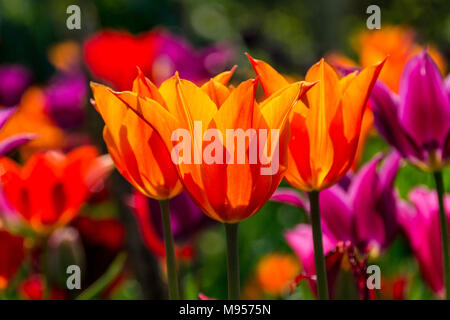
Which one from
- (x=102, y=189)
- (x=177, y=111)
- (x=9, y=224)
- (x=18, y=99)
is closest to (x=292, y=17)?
(x=18, y=99)

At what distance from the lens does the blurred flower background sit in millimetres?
401

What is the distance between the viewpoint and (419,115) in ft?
1.24

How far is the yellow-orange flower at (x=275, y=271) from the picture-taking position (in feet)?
2.34

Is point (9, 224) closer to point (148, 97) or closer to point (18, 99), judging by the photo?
point (148, 97)

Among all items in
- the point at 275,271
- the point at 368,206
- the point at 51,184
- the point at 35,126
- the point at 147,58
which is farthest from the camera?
the point at 35,126

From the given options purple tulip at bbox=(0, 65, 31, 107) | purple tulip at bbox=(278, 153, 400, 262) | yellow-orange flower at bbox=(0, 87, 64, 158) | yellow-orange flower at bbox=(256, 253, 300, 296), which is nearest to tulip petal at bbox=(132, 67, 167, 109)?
purple tulip at bbox=(278, 153, 400, 262)

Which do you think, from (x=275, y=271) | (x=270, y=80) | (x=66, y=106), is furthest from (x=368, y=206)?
(x=66, y=106)

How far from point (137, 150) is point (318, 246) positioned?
0.33 feet

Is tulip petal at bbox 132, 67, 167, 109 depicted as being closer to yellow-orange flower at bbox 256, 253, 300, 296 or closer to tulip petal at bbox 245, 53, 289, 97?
tulip petal at bbox 245, 53, 289, 97

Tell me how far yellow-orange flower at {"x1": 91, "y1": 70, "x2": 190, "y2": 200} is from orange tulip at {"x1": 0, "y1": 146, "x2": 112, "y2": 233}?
0.17m

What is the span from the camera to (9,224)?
1.74 feet

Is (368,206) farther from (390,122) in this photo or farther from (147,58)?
(147,58)

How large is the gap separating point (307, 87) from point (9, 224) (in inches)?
13.2

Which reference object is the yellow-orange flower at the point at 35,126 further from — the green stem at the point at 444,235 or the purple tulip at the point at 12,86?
the green stem at the point at 444,235
